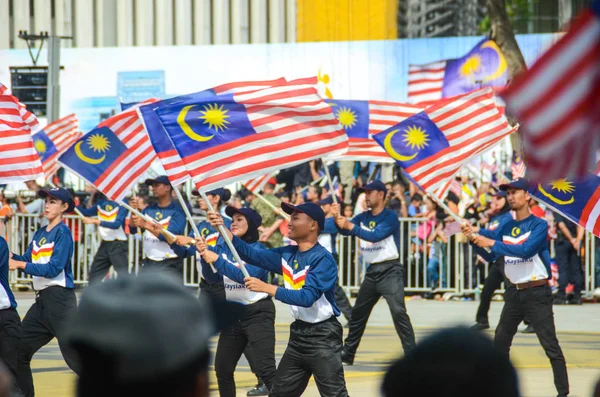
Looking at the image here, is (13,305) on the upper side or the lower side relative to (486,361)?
lower

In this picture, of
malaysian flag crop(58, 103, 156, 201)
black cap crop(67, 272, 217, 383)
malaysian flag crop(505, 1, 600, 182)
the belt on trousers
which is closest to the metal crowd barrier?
malaysian flag crop(58, 103, 156, 201)

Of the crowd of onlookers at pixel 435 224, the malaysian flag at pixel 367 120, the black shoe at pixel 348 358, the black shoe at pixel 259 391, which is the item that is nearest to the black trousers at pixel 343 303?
the malaysian flag at pixel 367 120

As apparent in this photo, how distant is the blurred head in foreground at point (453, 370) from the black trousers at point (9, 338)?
18.9ft

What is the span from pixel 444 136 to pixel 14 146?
4052mm

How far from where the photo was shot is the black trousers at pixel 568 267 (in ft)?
57.7

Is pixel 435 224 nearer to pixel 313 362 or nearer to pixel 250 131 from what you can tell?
pixel 250 131

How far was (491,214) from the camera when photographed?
57.1ft

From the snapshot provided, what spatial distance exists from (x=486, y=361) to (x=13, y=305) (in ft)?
19.7

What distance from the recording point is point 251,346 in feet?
25.9

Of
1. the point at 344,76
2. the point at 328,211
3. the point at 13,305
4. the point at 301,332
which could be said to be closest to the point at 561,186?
the point at 301,332

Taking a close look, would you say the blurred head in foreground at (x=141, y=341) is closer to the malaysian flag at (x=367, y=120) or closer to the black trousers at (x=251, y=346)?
the black trousers at (x=251, y=346)

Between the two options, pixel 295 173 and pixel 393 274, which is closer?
pixel 393 274

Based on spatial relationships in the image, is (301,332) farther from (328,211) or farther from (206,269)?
(328,211)

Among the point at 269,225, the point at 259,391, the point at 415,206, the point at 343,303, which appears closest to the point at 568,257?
the point at 415,206
